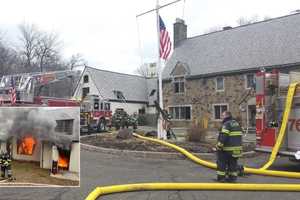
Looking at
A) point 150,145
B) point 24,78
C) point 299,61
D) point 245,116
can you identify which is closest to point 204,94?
point 245,116

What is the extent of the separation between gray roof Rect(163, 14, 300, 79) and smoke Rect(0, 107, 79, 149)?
31.7 metres

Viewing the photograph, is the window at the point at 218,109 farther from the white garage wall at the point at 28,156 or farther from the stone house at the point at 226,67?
the white garage wall at the point at 28,156

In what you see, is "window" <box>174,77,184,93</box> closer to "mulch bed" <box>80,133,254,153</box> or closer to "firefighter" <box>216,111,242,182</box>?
"mulch bed" <box>80,133,254,153</box>

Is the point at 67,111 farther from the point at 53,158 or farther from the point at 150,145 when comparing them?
the point at 150,145

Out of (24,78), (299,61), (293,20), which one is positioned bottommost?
(24,78)

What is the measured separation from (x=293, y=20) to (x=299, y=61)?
20.4 feet

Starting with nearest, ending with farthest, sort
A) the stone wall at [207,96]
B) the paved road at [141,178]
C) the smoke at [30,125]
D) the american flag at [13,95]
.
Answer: the smoke at [30,125], the paved road at [141,178], the american flag at [13,95], the stone wall at [207,96]

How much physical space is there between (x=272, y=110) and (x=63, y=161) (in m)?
9.18

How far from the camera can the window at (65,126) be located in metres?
4.77

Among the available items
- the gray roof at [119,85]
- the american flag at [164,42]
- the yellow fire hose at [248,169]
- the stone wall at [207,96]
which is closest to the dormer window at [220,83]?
the stone wall at [207,96]

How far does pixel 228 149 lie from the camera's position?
952cm

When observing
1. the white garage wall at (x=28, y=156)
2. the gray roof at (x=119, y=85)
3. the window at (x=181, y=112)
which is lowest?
the white garage wall at (x=28, y=156)

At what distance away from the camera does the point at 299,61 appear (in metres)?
A: 33.2

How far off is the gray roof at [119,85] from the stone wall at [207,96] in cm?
1026
